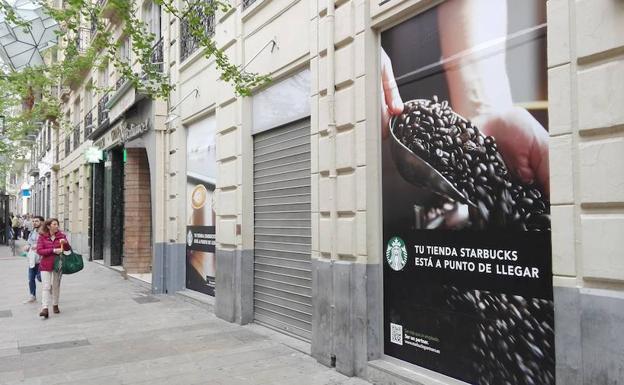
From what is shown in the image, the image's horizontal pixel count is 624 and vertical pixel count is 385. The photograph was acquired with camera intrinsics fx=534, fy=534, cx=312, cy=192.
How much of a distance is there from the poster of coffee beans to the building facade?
20mm

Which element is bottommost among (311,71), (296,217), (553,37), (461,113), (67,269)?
(67,269)

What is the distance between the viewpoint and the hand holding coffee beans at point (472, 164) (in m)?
4.13

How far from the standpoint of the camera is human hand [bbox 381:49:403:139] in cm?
556

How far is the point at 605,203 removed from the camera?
11.3 feet

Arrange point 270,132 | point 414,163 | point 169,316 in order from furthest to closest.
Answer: point 169,316, point 270,132, point 414,163

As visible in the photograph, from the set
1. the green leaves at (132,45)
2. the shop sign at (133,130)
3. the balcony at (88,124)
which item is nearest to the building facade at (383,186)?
the green leaves at (132,45)

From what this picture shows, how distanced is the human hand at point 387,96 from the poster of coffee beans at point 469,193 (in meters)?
0.01

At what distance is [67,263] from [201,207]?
103 inches

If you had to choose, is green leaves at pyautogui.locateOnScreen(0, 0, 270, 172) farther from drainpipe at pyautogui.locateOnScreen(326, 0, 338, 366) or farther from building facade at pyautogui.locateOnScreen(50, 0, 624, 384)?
drainpipe at pyautogui.locateOnScreen(326, 0, 338, 366)

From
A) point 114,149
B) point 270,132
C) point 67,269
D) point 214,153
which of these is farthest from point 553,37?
point 114,149

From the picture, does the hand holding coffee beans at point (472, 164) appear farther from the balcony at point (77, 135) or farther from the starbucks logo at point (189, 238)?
the balcony at point (77, 135)

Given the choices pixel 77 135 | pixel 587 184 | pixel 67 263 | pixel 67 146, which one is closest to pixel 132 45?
pixel 67 263

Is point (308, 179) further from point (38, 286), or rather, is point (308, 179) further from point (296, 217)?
point (38, 286)

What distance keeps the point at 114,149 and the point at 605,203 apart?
1562cm
